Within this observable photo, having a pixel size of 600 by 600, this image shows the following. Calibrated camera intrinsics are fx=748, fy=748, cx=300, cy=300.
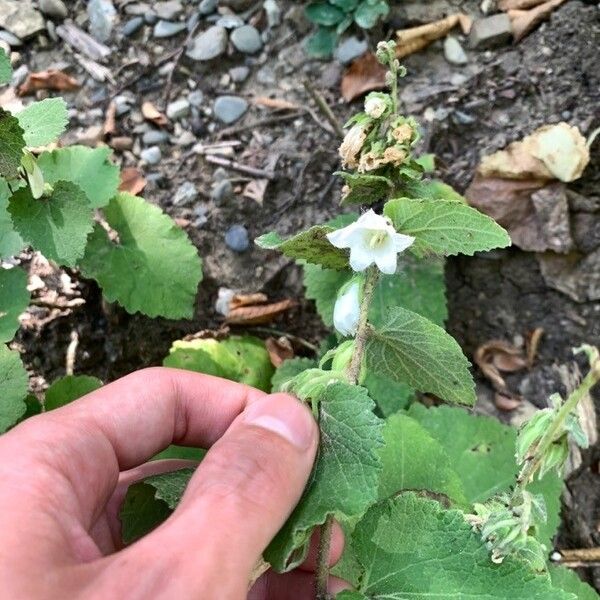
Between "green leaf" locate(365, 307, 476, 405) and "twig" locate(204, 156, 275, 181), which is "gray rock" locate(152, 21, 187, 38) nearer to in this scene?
"twig" locate(204, 156, 275, 181)

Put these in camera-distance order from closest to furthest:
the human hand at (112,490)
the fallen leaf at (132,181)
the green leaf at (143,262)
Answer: the human hand at (112,490) < the green leaf at (143,262) < the fallen leaf at (132,181)

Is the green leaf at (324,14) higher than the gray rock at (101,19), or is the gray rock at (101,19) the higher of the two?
the gray rock at (101,19)

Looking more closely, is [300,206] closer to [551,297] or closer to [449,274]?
[449,274]

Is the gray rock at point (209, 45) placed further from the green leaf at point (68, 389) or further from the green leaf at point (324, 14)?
the green leaf at point (68, 389)

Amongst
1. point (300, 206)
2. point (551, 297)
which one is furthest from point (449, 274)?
point (300, 206)

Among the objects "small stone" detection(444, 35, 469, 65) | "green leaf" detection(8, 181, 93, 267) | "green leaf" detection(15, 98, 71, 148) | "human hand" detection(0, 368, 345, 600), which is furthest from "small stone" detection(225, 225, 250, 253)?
"human hand" detection(0, 368, 345, 600)

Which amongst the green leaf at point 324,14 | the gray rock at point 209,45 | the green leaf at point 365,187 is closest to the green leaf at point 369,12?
the green leaf at point 324,14
